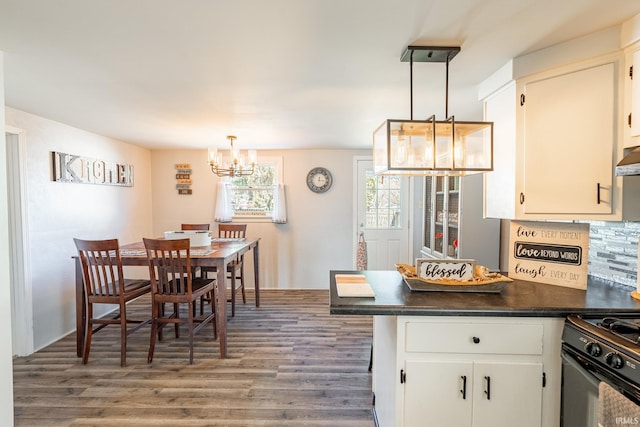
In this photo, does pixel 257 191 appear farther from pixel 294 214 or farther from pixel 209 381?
pixel 209 381

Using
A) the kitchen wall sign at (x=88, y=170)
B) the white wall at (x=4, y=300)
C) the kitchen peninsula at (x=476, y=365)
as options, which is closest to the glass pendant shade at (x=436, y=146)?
the kitchen peninsula at (x=476, y=365)

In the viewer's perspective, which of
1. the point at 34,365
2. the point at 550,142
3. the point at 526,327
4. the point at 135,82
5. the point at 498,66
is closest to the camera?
the point at 526,327

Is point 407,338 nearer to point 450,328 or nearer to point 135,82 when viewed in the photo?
point 450,328

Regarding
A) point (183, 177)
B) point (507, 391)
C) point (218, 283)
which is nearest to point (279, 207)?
point (183, 177)

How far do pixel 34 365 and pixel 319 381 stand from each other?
238cm

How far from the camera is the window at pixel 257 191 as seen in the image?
15.6ft

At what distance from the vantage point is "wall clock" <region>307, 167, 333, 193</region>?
15.5 feet

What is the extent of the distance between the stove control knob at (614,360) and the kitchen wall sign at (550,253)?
0.70m

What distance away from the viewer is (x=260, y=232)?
4773mm

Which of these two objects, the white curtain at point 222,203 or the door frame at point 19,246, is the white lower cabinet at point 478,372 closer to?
the door frame at point 19,246

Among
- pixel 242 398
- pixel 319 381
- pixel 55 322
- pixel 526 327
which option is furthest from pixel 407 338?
pixel 55 322

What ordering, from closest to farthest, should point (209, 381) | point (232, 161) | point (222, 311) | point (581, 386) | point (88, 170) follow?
point (581, 386), point (209, 381), point (222, 311), point (232, 161), point (88, 170)

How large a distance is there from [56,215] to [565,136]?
13.7ft

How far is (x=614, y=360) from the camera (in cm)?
110
